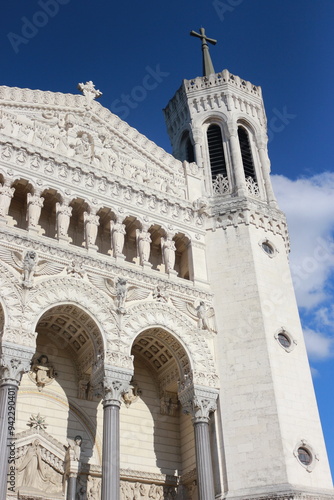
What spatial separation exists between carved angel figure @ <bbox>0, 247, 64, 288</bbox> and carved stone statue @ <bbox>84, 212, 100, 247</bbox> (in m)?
2.18

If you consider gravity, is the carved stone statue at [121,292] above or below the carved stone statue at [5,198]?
below

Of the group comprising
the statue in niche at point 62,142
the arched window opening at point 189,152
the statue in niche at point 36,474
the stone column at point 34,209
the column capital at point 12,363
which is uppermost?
the arched window opening at point 189,152

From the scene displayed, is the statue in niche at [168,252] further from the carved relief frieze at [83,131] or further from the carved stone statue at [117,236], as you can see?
the carved relief frieze at [83,131]

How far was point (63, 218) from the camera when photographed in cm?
1994

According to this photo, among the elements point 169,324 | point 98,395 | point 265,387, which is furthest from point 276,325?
point 98,395

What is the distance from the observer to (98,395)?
1797 centimetres

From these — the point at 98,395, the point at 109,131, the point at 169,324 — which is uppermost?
→ the point at 109,131

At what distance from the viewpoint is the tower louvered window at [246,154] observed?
86.4ft

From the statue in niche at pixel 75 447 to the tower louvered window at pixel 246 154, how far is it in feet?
43.6

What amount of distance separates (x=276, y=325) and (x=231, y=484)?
18.8 feet

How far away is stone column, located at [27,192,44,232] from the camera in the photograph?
19.0m

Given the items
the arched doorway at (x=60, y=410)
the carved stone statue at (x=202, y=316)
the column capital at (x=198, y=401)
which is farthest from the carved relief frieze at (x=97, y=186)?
the column capital at (x=198, y=401)

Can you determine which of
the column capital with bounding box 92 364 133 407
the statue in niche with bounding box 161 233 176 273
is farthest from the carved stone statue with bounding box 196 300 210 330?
the column capital with bounding box 92 364 133 407

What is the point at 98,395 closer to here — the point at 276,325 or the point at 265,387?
the point at 265,387
